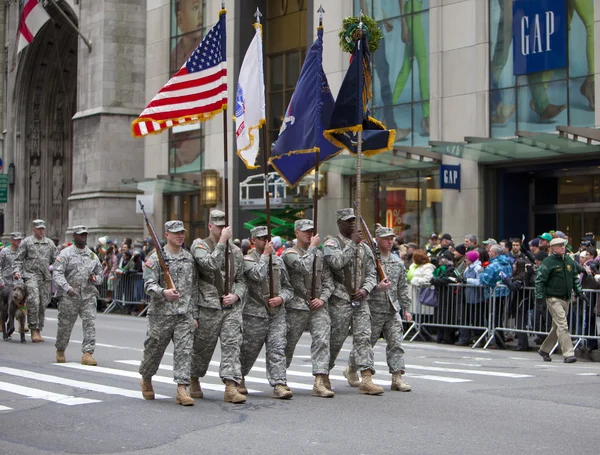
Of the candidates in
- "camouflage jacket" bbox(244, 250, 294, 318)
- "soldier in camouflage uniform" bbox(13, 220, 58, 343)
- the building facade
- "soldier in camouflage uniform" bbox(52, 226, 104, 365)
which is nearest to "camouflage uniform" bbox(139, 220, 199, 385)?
"camouflage jacket" bbox(244, 250, 294, 318)

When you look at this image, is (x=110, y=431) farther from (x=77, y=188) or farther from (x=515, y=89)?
(x=77, y=188)

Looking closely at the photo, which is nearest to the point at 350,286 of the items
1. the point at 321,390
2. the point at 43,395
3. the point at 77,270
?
the point at 321,390

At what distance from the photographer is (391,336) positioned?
11.4 metres

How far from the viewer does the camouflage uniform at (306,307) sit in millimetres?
11008

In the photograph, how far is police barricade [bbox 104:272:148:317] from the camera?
2648 cm

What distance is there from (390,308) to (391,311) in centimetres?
3

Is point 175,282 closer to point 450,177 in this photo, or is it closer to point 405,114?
point 450,177

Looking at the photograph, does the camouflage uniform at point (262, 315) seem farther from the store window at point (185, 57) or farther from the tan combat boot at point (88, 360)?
the store window at point (185, 57)

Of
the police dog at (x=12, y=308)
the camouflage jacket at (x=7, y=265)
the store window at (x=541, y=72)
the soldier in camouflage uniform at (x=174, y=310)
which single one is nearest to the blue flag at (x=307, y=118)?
the soldier in camouflage uniform at (x=174, y=310)

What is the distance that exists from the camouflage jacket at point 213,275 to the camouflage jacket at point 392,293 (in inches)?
62.1

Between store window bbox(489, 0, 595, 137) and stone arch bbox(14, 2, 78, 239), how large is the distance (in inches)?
1232

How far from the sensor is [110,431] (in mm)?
8852

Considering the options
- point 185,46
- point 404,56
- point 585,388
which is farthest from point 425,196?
point 585,388

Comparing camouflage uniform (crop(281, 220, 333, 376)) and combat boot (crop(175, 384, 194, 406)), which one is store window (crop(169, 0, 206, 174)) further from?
combat boot (crop(175, 384, 194, 406))
